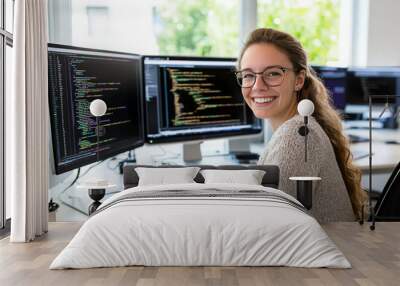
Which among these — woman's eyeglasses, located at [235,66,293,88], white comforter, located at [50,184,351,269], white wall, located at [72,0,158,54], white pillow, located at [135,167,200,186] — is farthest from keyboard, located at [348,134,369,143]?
white comforter, located at [50,184,351,269]

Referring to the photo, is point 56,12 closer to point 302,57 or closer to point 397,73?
point 302,57

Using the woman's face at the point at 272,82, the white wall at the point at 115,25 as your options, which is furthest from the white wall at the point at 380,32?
the woman's face at the point at 272,82

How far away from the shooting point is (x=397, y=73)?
595 cm

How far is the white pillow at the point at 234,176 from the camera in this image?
4.04 metres

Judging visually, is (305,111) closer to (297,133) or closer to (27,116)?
(297,133)

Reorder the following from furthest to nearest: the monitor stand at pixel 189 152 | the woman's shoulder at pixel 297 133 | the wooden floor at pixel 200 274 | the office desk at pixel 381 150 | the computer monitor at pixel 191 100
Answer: the monitor stand at pixel 189 152 < the office desk at pixel 381 150 < the computer monitor at pixel 191 100 < the woman's shoulder at pixel 297 133 < the wooden floor at pixel 200 274

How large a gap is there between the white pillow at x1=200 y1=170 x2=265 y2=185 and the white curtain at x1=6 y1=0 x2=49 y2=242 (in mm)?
994

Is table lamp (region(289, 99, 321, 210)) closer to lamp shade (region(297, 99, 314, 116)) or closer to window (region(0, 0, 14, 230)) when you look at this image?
lamp shade (region(297, 99, 314, 116))

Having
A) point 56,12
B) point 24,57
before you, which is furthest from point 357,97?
point 24,57

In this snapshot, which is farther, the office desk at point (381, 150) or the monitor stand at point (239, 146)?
the monitor stand at point (239, 146)

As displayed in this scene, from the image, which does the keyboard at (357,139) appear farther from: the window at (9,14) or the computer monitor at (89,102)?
the window at (9,14)

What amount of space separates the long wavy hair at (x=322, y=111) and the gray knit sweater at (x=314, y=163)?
166 millimetres

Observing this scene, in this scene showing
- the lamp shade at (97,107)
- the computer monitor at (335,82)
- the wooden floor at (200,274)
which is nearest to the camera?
the wooden floor at (200,274)

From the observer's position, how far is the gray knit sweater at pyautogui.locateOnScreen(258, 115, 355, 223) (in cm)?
405
